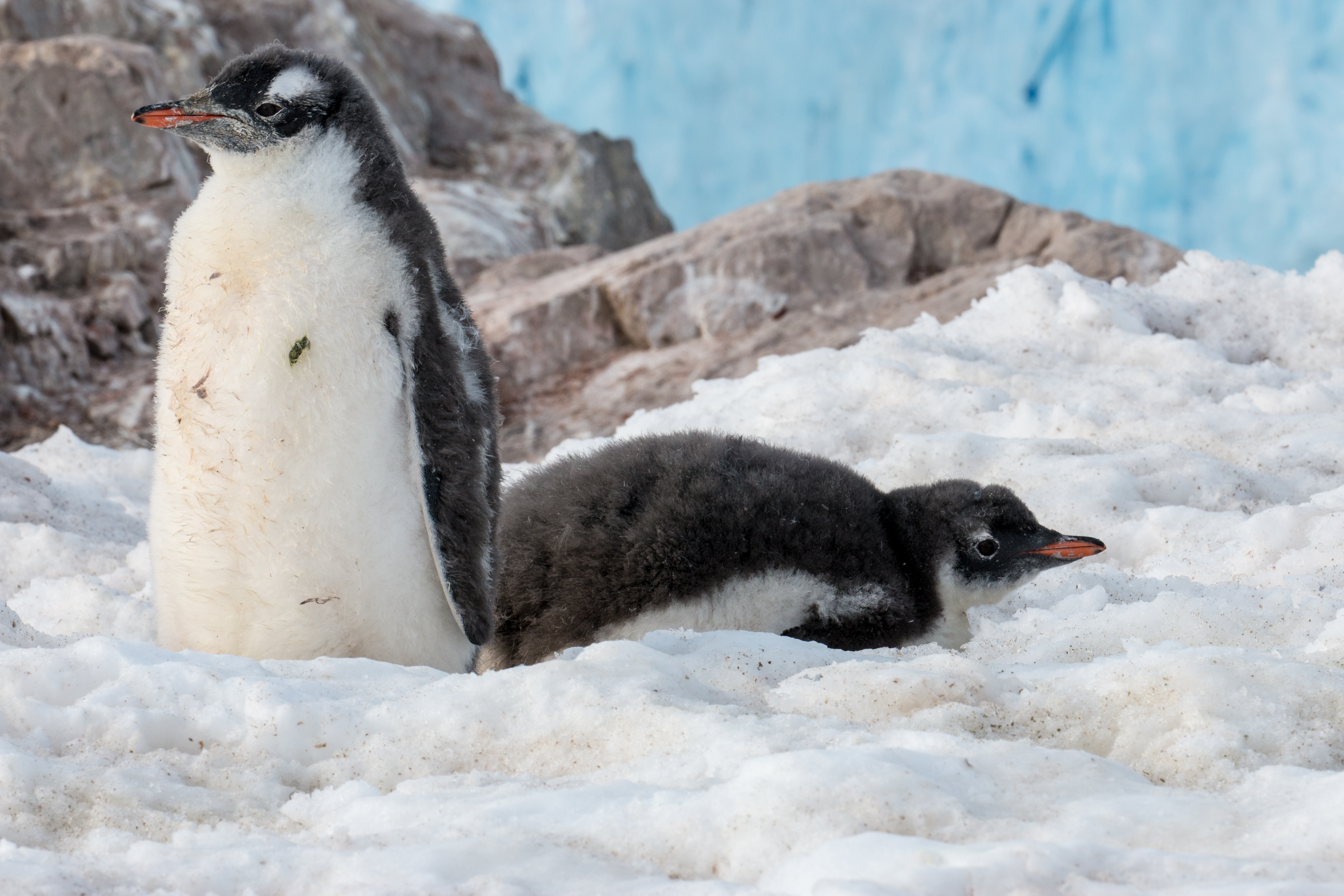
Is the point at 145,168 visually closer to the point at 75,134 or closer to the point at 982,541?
the point at 75,134

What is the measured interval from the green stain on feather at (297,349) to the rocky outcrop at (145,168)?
4607 millimetres

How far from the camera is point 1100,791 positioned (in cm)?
156

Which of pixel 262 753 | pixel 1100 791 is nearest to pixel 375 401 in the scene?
pixel 262 753

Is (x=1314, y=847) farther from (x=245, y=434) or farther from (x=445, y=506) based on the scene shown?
(x=245, y=434)

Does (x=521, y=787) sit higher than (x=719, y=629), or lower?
higher

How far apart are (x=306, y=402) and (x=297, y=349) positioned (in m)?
0.11

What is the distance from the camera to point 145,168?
1144 cm

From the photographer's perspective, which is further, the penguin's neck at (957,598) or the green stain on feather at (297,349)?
the penguin's neck at (957,598)

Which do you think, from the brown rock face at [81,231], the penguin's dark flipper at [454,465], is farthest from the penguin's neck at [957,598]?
the brown rock face at [81,231]

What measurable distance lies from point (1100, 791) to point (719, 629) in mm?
1314

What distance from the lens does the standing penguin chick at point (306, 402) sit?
239cm

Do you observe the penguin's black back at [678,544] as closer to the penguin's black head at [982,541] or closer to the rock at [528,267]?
the penguin's black head at [982,541]

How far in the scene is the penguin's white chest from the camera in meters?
2.38

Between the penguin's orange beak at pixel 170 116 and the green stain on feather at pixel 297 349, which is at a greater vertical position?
the penguin's orange beak at pixel 170 116
